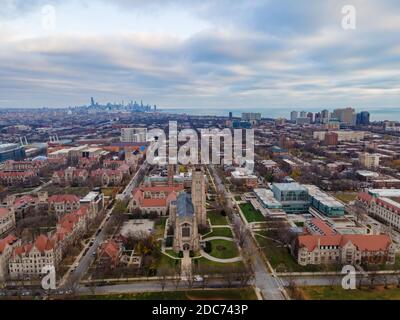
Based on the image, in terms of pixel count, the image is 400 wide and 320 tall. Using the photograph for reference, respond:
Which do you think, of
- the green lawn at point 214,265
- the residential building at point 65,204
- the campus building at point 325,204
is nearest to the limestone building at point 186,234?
the green lawn at point 214,265

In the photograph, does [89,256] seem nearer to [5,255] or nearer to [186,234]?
[5,255]

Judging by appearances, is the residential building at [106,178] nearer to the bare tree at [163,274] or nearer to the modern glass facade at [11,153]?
the bare tree at [163,274]

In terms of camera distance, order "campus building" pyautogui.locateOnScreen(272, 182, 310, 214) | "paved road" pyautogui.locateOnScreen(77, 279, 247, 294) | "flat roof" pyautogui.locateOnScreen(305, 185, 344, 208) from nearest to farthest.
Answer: "paved road" pyautogui.locateOnScreen(77, 279, 247, 294) < "flat roof" pyautogui.locateOnScreen(305, 185, 344, 208) < "campus building" pyautogui.locateOnScreen(272, 182, 310, 214)

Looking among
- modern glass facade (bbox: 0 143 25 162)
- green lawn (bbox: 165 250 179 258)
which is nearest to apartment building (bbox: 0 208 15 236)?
green lawn (bbox: 165 250 179 258)

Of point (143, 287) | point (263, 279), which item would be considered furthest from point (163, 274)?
point (263, 279)

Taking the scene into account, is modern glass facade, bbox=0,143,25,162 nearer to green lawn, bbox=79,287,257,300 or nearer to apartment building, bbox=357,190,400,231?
green lawn, bbox=79,287,257,300

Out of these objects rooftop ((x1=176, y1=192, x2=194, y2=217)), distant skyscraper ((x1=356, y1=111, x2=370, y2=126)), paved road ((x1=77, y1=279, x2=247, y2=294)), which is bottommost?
paved road ((x1=77, y1=279, x2=247, y2=294))
